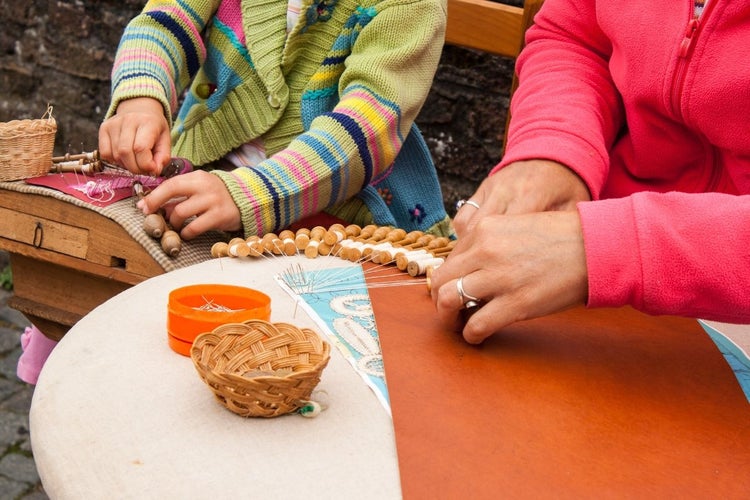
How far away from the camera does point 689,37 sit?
4.01ft

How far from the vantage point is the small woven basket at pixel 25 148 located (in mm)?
1559

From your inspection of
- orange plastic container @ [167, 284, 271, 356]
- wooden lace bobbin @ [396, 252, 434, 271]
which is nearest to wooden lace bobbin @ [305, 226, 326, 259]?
wooden lace bobbin @ [396, 252, 434, 271]

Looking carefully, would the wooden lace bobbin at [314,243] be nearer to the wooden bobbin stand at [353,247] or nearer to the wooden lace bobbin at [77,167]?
the wooden bobbin stand at [353,247]

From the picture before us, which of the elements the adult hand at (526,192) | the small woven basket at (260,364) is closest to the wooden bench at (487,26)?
the adult hand at (526,192)

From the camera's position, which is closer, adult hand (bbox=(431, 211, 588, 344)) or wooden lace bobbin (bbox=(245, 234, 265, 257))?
adult hand (bbox=(431, 211, 588, 344))

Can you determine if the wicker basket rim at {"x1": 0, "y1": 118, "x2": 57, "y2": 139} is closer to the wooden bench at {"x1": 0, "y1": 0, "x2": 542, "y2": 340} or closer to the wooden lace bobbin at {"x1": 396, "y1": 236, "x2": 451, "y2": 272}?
the wooden bench at {"x1": 0, "y1": 0, "x2": 542, "y2": 340}

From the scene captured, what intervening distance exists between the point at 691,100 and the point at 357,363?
618 mm

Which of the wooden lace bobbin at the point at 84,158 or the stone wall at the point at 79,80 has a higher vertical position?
the wooden lace bobbin at the point at 84,158

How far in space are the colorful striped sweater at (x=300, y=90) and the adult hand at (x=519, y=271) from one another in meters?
0.55

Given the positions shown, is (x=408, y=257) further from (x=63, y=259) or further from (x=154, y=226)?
(x=63, y=259)

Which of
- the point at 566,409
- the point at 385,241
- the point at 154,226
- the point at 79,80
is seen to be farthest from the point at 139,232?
the point at 79,80

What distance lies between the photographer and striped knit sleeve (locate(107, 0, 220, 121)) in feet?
5.54

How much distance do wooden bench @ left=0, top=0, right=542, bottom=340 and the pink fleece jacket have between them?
2.08ft

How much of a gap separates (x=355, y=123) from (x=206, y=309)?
2.03 ft
